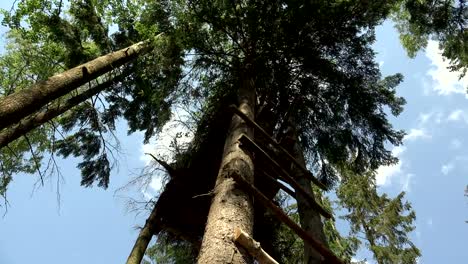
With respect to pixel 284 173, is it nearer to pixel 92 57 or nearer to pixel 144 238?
pixel 144 238

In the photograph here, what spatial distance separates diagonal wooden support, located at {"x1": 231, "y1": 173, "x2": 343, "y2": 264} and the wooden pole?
30.4 inches

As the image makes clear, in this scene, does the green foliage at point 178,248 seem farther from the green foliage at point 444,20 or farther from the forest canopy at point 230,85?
the green foliage at point 444,20

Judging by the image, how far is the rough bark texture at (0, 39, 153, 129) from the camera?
183 inches

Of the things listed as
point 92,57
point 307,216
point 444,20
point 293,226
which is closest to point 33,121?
point 92,57

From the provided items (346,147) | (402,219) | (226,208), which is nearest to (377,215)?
(402,219)

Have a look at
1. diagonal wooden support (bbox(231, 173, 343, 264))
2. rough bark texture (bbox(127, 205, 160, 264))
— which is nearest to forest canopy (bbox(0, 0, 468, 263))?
rough bark texture (bbox(127, 205, 160, 264))

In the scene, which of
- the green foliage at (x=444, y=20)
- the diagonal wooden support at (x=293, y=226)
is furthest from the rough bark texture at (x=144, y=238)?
the green foliage at (x=444, y=20)

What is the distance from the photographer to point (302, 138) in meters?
10.0

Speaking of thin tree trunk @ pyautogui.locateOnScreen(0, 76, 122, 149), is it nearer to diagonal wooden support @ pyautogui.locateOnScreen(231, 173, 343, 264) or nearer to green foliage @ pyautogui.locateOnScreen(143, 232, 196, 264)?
green foliage @ pyautogui.locateOnScreen(143, 232, 196, 264)

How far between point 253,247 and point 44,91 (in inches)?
149

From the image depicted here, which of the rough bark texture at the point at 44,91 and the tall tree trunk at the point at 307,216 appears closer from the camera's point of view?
the rough bark texture at the point at 44,91

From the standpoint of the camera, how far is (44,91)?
17.7 feet

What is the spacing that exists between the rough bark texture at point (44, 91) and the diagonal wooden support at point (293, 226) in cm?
265

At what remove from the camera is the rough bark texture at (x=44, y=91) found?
464 cm
